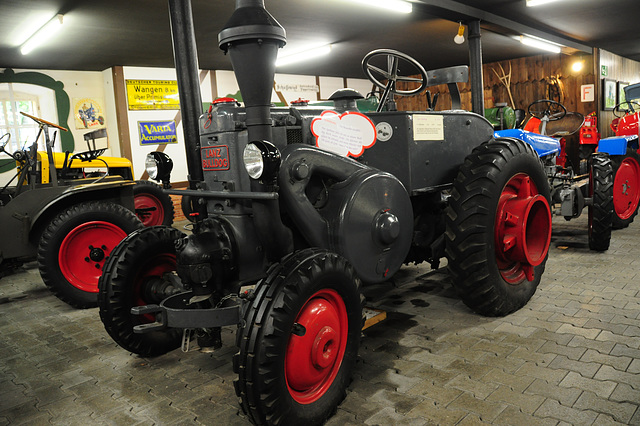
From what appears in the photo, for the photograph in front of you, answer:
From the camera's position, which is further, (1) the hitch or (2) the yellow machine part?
(2) the yellow machine part

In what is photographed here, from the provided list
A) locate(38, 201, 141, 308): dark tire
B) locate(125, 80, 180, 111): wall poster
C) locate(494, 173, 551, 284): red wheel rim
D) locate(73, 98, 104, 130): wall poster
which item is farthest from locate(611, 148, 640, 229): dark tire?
locate(73, 98, 104, 130): wall poster

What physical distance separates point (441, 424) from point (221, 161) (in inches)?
55.4

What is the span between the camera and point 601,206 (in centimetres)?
406

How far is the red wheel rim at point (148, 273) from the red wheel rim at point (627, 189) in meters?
4.37

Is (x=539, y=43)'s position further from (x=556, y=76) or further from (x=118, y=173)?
(x=118, y=173)

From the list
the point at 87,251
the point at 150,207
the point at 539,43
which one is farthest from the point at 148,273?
the point at 539,43

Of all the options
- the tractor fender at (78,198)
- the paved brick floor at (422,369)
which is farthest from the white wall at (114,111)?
the paved brick floor at (422,369)

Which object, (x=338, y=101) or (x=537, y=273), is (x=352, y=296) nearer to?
(x=338, y=101)

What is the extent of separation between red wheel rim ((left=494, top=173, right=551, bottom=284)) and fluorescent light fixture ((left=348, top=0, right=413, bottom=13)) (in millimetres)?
3940

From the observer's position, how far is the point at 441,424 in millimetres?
1747

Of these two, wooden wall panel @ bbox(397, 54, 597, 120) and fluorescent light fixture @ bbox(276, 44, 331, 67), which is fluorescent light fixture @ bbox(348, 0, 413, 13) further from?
wooden wall panel @ bbox(397, 54, 597, 120)

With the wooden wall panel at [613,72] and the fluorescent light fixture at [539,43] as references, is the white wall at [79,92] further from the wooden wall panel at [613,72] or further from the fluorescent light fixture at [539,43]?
the wooden wall panel at [613,72]

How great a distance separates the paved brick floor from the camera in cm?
186

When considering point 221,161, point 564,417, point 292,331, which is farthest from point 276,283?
point 564,417
